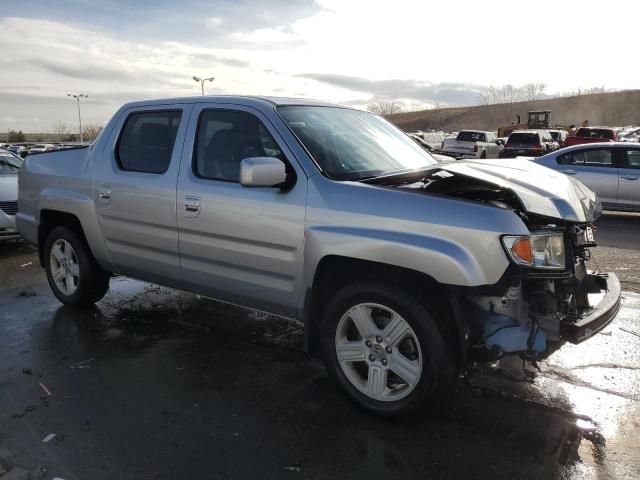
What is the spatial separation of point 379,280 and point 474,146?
993 inches

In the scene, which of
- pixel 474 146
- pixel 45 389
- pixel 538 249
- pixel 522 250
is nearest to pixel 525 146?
pixel 474 146

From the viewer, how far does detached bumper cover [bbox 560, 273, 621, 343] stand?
2.93 meters

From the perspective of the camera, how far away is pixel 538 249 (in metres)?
2.96

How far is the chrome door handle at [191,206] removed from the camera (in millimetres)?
3922

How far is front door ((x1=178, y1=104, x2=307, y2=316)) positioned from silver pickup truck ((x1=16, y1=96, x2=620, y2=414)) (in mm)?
11

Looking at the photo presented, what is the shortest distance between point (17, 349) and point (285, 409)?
243 centimetres

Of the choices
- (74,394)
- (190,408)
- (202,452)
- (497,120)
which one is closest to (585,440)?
(202,452)

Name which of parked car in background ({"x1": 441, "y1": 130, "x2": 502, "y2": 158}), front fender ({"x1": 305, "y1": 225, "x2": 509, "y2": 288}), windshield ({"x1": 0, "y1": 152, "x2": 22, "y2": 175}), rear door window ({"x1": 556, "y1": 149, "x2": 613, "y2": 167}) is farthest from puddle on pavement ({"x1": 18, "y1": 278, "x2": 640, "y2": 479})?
parked car in background ({"x1": 441, "y1": 130, "x2": 502, "y2": 158})

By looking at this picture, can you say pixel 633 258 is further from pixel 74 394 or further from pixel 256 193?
pixel 74 394

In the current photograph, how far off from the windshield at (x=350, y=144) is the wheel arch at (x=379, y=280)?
581 millimetres

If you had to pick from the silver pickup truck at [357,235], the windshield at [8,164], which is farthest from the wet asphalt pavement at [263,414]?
the windshield at [8,164]

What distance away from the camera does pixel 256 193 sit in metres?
3.62

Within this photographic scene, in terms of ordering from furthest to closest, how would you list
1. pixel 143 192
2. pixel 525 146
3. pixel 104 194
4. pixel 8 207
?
pixel 525 146, pixel 8 207, pixel 104 194, pixel 143 192

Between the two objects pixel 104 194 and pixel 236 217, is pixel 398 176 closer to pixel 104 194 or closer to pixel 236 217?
pixel 236 217
